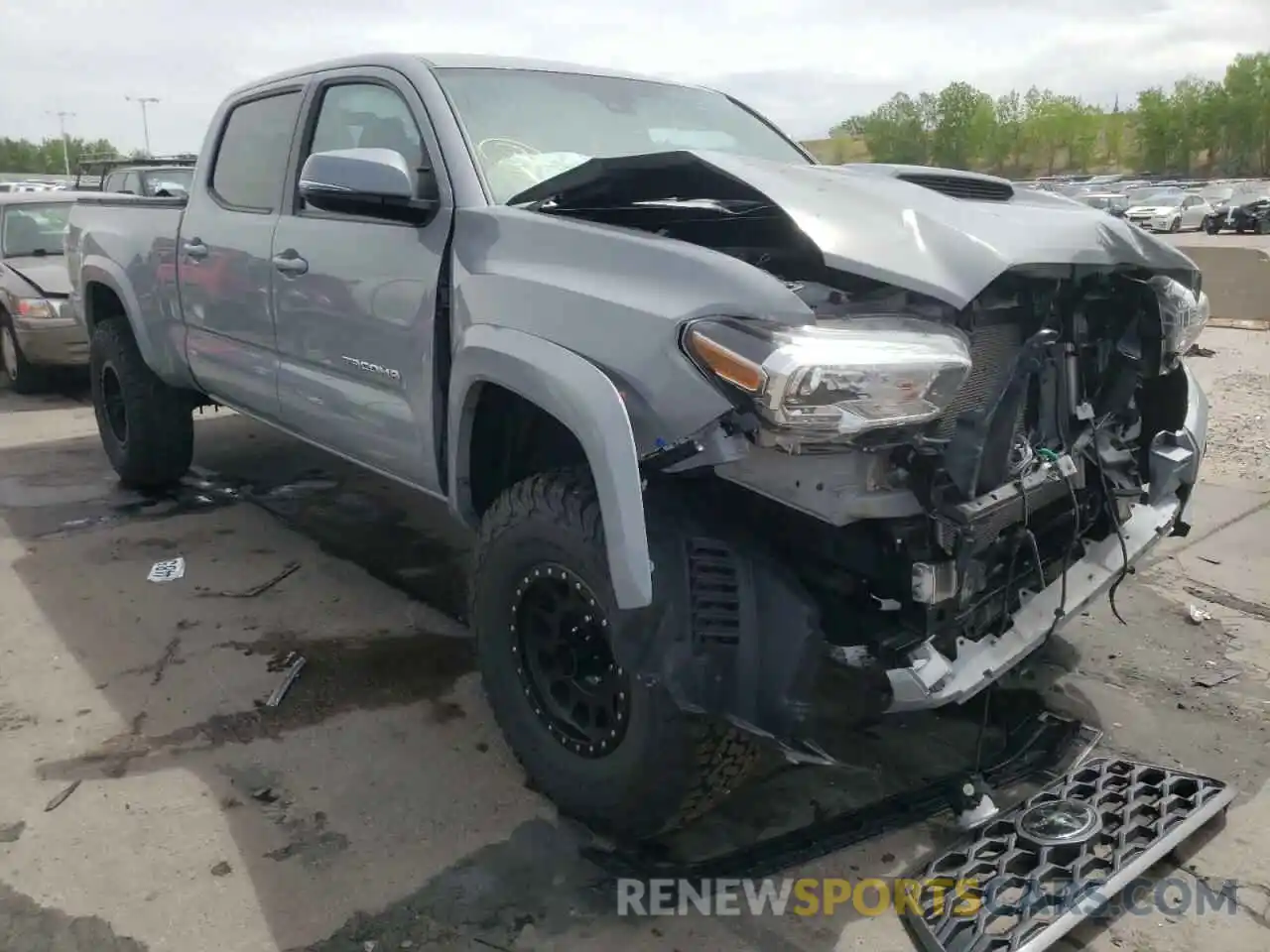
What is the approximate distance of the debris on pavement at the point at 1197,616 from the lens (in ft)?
13.2

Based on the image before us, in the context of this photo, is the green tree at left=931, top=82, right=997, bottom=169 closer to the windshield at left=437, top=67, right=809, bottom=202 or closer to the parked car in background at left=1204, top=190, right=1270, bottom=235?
the parked car in background at left=1204, top=190, right=1270, bottom=235

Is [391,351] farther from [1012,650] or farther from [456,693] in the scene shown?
[1012,650]

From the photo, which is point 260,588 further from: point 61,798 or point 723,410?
point 723,410

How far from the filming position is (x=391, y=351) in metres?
3.31

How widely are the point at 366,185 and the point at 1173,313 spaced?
2152mm

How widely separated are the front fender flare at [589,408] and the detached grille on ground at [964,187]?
41.9 inches

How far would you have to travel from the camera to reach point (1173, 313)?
2721 mm

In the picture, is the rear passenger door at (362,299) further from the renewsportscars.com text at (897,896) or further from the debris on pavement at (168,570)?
the renewsportscars.com text at (897,896)

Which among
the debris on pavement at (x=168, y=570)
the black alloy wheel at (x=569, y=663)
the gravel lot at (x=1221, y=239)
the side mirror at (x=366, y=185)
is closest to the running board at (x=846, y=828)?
the black alloy wheel at (x=569, y=663)

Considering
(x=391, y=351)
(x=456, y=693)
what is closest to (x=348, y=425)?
(x=391, y=351)

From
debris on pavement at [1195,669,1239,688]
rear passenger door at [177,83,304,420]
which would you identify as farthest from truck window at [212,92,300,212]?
debris on pavement at [1195,669,1239,688]

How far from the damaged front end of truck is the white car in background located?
33.1 m

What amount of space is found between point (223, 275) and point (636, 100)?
1.83m

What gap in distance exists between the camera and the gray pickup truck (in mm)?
2242
